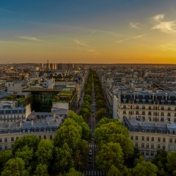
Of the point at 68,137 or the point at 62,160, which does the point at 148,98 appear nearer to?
the point at 68,137

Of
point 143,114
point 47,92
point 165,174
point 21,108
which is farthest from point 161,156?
point 47,92

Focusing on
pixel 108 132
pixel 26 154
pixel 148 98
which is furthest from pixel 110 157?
pixel 148 98

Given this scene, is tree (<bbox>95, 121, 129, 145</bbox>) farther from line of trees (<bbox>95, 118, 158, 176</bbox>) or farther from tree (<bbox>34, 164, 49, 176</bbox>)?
tree (<bbox>34, 164, 49, 176</bbox>)

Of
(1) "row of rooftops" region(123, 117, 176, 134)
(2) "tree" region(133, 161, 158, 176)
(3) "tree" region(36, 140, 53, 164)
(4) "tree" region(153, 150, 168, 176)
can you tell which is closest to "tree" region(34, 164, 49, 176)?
(3) "tree" region(36, 140, 53, 164)

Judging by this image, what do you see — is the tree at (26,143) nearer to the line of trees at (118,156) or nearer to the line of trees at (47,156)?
the line of trees at (47,156)

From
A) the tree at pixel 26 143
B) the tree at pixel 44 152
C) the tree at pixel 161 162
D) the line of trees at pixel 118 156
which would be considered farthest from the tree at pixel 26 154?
the tree at pixel 161 162

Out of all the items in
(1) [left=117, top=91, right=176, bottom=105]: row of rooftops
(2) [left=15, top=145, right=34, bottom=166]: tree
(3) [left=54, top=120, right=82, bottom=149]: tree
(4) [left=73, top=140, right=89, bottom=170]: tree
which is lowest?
(4) [left=73, top=140, right=89, bottom=170]: tree
